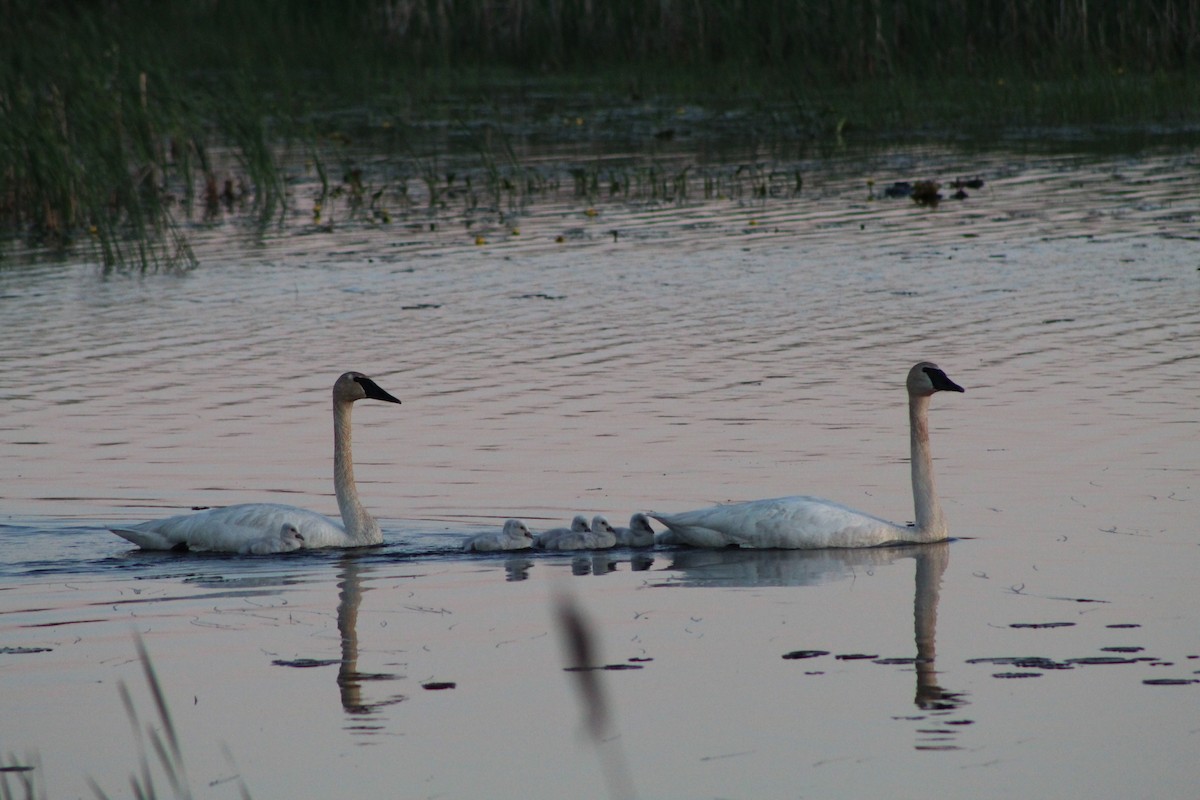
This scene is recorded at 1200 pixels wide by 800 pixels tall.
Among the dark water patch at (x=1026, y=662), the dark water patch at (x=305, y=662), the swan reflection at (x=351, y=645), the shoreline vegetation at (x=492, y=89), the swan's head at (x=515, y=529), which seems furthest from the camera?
the shoreline vegetation at (x=492, y=89)

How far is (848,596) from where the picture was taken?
800 centimetres

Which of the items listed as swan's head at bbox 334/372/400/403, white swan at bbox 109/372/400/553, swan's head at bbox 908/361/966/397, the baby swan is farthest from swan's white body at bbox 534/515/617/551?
swan's head at bbox 908/361/966/397

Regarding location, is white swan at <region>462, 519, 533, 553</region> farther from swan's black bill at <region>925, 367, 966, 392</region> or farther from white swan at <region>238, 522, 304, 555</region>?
swan's black bill at <region>925, 367, 966, 392</region>

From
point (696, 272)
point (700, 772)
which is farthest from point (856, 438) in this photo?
point (696, 272)

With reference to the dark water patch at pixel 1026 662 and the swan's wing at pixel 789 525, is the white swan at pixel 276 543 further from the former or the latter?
the dark water patch at pixel 1026 662

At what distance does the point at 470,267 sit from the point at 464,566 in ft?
29.9

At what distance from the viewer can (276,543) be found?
8969mm

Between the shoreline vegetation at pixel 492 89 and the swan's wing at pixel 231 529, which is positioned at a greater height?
the shoreline vegetation at pixel 492 89

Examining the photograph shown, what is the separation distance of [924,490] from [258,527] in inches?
115

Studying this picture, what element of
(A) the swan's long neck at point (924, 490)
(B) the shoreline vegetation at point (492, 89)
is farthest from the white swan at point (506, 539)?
(B) the shoreline vegetation at point (492, 89)

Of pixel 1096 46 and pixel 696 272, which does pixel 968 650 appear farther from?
pixel 1096 46

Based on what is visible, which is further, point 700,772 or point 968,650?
point 968,650

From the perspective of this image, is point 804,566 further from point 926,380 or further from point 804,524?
point 926,380

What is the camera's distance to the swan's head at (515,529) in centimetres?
873
